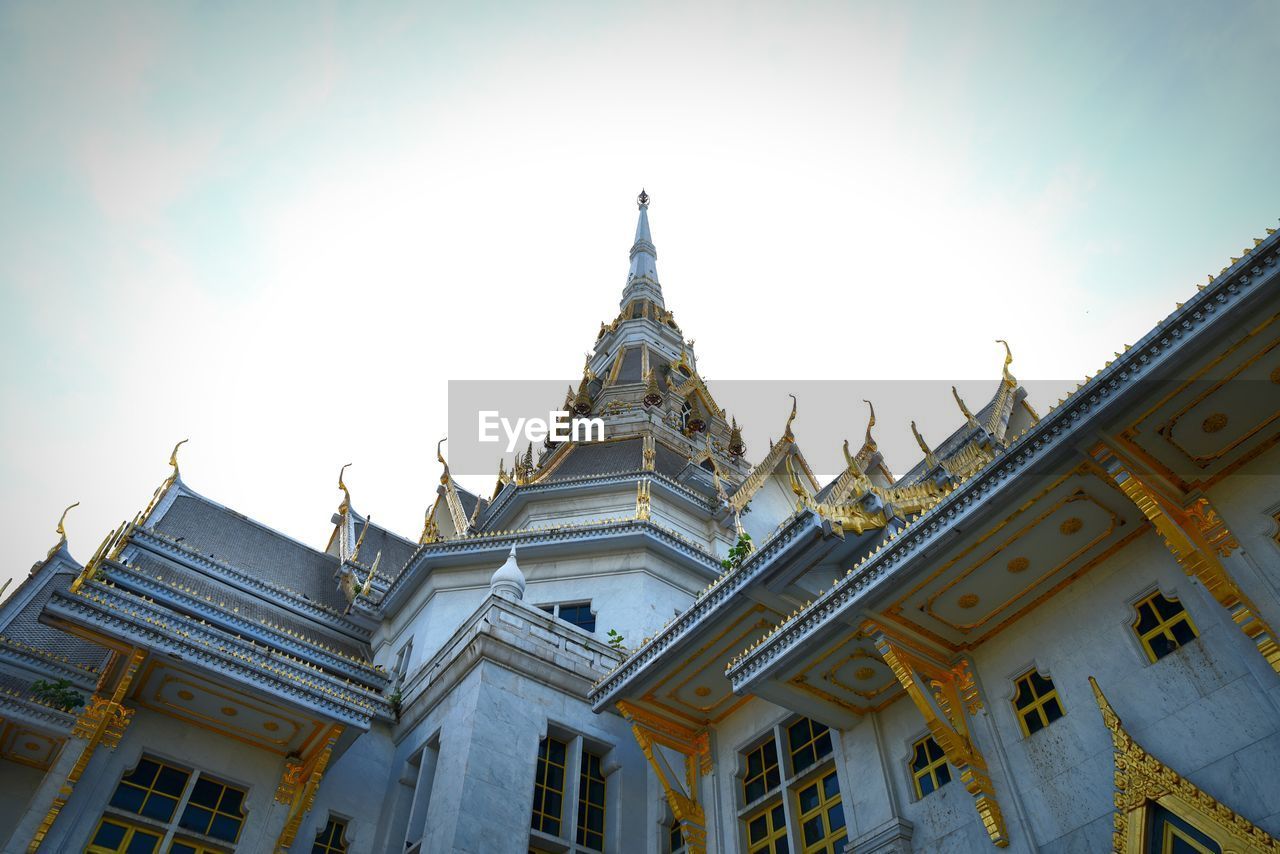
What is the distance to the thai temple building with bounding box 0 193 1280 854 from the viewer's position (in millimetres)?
9906

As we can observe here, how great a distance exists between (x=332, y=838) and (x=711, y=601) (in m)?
8.53

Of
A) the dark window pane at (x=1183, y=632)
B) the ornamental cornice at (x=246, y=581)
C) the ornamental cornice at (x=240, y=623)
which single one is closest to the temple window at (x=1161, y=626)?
the dark window pane at (x=1183, y=632)

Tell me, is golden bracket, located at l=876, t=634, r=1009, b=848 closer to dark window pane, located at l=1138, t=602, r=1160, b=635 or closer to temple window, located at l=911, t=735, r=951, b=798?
temple window, located at l=911, t=735, r=951, b=798

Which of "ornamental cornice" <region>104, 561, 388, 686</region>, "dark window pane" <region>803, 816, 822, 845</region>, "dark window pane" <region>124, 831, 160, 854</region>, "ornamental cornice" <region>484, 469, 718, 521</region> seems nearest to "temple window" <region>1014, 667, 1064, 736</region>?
"dark window pane" <region>803, 816, 822, 845</region>

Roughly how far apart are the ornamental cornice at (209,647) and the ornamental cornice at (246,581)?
7.61 meters

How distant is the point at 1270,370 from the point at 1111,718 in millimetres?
4223

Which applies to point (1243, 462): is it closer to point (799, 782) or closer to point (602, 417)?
point (799, 782)

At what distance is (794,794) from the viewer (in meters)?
13.9

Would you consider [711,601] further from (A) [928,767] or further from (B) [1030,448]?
(B) [1030,448]

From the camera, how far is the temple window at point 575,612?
2120 centimetres

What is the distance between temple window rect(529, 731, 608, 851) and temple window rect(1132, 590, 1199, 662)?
31.7 feet

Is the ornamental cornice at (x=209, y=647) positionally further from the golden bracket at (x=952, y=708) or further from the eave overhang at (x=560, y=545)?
the golden bracket at (x=952, y=708)

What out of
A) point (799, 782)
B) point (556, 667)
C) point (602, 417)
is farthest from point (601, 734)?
point (602, 417)

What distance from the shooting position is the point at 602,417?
33.1 metres
